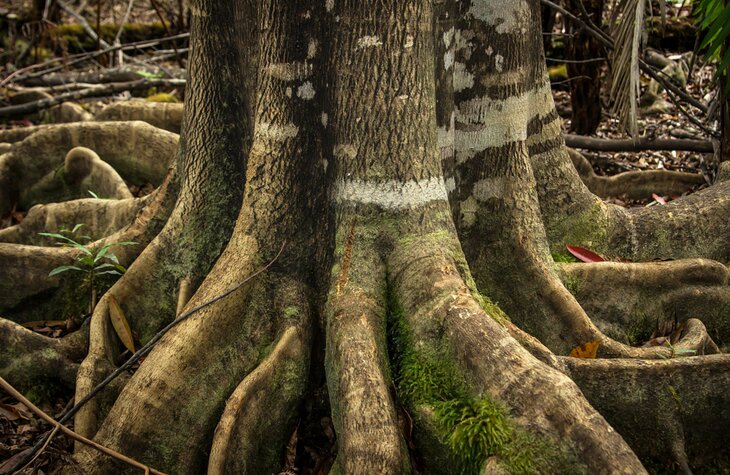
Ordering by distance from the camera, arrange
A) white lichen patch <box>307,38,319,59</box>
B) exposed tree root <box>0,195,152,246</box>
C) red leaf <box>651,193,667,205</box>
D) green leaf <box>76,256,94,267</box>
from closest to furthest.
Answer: white lichen patch <box>307,38,319,59</box>, green leaf <box>76,256,94,267</box>, exposed tree root <box>0,195,152,246</box>, red leaf <box>651,193,667,205</box>

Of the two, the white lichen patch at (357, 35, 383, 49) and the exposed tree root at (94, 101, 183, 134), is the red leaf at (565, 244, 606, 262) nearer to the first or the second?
the white lichen patch at (357, 35, 383, 49)

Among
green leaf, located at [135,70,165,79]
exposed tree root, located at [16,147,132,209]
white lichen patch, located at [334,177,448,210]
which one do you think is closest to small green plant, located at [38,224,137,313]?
exposed tree root, located at [16,147,132,209]

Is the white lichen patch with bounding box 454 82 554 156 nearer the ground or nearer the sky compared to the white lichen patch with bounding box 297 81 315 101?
nearer the ground

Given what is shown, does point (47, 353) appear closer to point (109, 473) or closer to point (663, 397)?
point (109, 473)

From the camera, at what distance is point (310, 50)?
132 inches

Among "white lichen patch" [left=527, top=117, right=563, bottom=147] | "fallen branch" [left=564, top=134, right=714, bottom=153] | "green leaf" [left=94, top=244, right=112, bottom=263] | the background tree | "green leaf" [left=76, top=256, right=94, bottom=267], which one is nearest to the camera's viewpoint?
the background tree

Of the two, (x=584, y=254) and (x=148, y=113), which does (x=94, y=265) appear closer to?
A: (x=584, y=254)

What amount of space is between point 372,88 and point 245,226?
2.92ft

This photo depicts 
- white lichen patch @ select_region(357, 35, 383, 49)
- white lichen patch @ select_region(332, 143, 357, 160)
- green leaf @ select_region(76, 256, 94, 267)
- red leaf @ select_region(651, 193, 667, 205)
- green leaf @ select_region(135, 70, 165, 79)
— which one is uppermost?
white lichen patch @ select_region(357, 35, 383, 49)

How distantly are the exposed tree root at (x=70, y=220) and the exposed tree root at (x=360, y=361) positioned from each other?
2.32 metres

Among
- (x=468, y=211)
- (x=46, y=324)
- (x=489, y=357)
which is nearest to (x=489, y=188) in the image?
(x=468, y=211)

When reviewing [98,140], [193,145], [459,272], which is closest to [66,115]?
[98,140]

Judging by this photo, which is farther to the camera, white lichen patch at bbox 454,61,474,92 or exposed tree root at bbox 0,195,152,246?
exposed tree root at bbox 0,195,152,246

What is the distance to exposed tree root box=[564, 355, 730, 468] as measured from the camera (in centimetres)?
294
